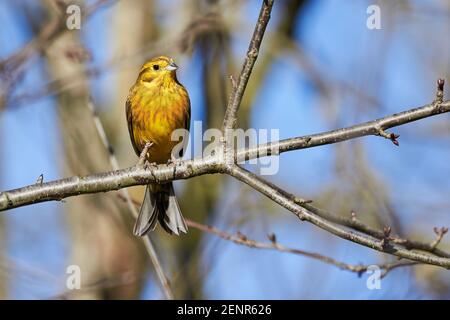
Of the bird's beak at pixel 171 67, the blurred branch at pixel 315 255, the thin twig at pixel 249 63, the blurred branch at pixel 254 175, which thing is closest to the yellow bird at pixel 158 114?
the bird's beak at pixel 171 67

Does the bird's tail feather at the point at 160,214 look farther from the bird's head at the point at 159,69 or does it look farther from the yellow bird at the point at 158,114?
the bird's head at the point at 159,69

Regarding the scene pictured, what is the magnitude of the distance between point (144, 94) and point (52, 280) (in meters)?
2.07

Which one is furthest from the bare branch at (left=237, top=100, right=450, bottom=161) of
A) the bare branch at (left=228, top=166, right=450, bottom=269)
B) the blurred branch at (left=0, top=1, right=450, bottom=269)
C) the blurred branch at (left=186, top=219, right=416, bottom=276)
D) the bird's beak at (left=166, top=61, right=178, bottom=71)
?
the bird's beak at (left=166, top=61, right=178, bottom=71)

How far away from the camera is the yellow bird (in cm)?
601

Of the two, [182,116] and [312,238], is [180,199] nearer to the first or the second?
[312,238]

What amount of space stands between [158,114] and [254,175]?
2484 millimetres

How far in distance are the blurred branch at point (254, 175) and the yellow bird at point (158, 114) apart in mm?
1513

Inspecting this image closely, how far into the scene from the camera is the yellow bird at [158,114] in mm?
6008

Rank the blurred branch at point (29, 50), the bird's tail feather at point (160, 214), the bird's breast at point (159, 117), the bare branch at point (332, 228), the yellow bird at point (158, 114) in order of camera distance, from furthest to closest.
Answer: the bird's breast at point (159, 117) → the yellow bird at point (158, 114) → the blurred branch at point (29, 50) → the bird's tail feather at point (160, 214) → the bare branch at point (332, 228)

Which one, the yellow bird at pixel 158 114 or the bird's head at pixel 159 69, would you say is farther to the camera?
the bird's head at pixel 159 69

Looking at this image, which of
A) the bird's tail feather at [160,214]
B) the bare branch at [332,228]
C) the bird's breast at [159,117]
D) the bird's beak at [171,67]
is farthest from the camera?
the bird's beak at [171,67]
